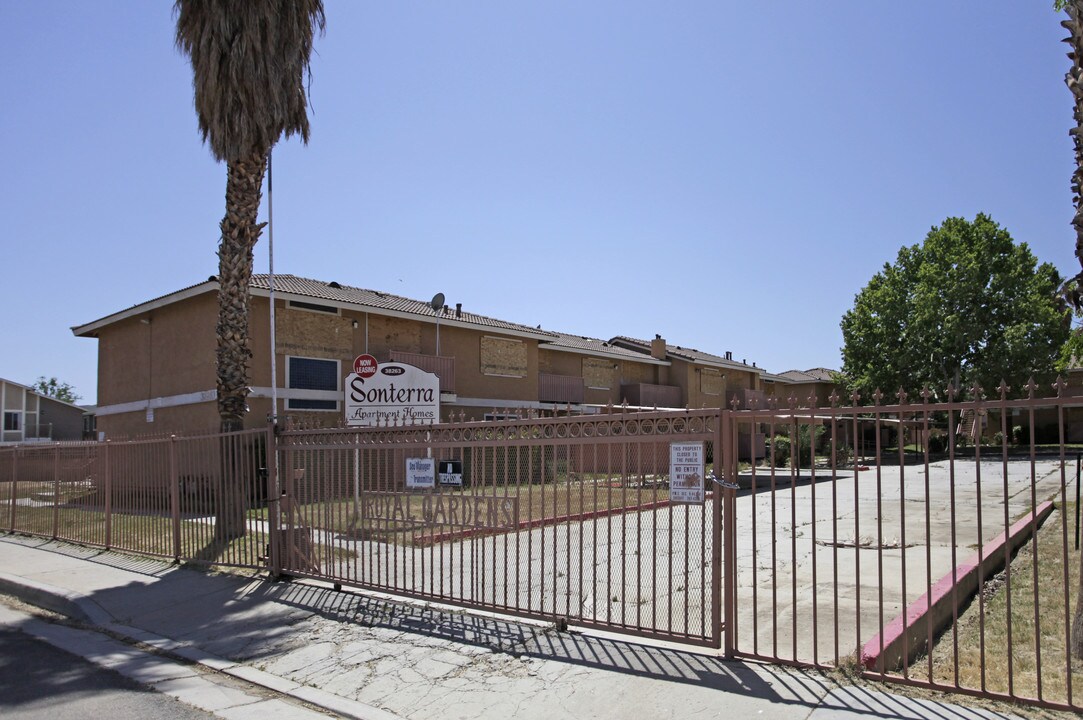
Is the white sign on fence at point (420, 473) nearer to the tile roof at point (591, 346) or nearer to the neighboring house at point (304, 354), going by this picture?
the neighboring house at point (304, 354)

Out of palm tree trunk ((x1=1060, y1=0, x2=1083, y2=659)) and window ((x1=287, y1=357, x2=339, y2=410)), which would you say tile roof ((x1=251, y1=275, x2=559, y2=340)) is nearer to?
window ((x1=287, y1=357, x2=339, y2=410))

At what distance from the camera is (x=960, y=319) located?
1646 inches

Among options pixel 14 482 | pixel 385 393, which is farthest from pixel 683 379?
pixel 14 482

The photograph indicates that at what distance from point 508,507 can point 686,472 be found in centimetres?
197

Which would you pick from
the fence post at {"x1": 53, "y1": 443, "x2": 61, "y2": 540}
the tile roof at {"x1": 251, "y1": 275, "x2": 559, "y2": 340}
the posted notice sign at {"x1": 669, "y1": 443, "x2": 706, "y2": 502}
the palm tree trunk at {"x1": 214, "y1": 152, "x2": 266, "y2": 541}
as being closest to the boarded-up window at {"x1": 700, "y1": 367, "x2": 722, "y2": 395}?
the tile roof at {"x1": 251, "y1": 275, "x2": 559, "y2": 340}

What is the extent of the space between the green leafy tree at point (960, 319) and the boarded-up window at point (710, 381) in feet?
28.1

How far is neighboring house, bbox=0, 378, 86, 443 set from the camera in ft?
158

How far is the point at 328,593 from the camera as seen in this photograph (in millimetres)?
9383

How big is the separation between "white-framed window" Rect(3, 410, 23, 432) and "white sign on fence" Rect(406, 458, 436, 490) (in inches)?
1978

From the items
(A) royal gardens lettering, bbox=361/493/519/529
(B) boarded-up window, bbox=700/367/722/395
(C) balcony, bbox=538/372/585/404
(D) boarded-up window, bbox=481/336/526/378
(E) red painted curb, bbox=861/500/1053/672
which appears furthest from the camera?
(B) boarded-up window, bbox=700/367/722/395

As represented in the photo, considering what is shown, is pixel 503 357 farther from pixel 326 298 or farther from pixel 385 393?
pixel 385 393

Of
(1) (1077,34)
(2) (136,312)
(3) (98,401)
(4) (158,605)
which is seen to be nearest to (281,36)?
(4) (158,605)

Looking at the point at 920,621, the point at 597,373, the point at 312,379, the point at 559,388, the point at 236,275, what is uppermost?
the point at 236,275

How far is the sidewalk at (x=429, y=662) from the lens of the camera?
5.39 metres
